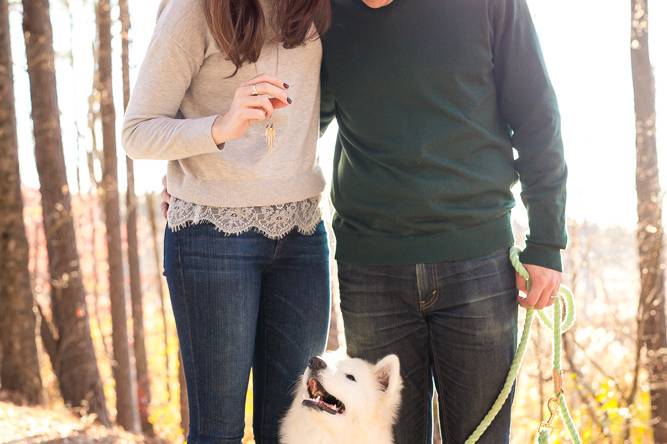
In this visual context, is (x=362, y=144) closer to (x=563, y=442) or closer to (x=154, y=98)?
(x=154, y=98)

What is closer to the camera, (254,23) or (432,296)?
(254,23)

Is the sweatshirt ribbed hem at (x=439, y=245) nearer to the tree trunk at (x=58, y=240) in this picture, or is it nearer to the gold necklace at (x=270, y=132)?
the gold necklace at (x=270, y=132)

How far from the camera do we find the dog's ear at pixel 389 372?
2.38 m

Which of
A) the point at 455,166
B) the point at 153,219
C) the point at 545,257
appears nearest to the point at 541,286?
the point at 545,257

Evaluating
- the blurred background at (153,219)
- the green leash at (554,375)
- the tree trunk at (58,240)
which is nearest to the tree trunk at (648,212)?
the blurred background at (153,219)

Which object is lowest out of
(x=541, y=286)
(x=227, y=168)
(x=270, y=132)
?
(x=541, y=286)

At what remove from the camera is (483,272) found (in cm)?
226

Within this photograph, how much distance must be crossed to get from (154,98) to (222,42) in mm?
253

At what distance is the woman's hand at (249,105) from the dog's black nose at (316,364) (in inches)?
31.3

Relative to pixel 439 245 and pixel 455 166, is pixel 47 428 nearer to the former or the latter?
pixel 439 245

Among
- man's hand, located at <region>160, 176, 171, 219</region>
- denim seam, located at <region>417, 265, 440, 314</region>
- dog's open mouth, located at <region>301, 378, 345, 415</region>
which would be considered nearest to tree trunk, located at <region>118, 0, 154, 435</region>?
man's hand, located at <region>160, 176, 171, 219</region>

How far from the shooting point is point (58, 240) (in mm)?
8352

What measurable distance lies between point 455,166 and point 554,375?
2.43 feet

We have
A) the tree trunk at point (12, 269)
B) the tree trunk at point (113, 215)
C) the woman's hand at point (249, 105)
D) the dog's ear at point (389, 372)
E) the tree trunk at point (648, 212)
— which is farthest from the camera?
the tree trunk at point (113, 215)
